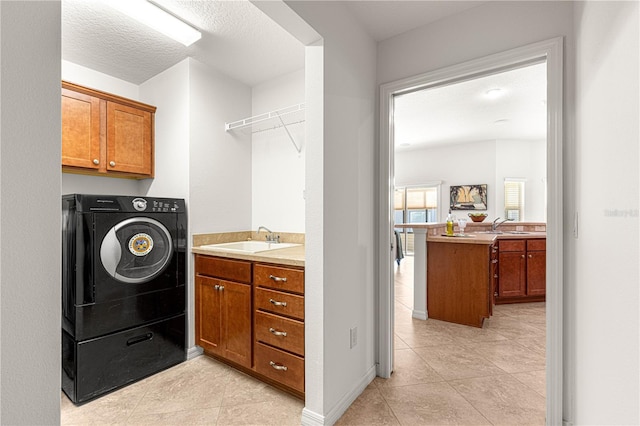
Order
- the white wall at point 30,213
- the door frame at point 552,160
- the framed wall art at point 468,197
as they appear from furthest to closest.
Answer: the framed wall art at point 468,197
the door frame at point 552,160
the white wall at point 30,213

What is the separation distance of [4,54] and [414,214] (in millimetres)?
7957

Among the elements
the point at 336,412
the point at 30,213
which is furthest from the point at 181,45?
the point at 336,412

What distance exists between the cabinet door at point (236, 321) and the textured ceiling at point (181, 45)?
183 cm

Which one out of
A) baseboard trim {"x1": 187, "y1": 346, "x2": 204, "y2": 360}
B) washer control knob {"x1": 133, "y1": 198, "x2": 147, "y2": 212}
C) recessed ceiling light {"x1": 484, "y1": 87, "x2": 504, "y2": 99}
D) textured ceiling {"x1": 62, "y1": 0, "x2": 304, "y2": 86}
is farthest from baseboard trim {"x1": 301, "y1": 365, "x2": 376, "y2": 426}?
recessed ceiling light {"x1": 484, "y1": 87, "x2": 504, "y2": 99}

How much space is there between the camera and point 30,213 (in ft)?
2.05

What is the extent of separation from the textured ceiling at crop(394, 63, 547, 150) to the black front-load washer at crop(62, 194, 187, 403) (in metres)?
2.55

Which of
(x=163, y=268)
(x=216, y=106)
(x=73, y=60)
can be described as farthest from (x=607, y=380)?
(x=73, y=60)

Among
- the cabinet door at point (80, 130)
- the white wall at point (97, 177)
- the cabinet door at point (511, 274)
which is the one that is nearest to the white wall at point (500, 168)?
the cabinet door at point (511, 274)

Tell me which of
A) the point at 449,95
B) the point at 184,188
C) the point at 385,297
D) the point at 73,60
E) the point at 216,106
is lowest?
the point at 385,297

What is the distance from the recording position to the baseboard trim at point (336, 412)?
162 cm

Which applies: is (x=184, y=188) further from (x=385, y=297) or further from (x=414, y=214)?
(x=414, y=214)

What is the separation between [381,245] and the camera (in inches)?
84.7

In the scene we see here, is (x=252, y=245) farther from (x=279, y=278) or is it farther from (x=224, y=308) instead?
(x=279, y=278)

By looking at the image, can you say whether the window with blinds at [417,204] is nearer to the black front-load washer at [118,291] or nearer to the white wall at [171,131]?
the white wall at [171,131]
